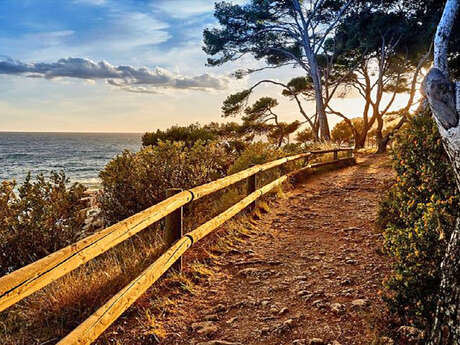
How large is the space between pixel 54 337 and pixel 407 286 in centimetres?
317

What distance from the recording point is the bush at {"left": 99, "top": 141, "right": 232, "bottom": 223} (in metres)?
7.75

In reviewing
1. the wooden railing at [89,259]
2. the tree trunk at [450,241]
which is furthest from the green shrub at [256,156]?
the tree trunk at [450,241]

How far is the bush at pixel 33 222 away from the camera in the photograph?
602 centimetres

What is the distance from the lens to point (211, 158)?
973cm

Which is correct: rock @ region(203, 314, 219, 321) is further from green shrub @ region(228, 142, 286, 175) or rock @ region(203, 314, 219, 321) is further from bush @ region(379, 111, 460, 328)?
green shrub @ region(228, 142, 286, 175)

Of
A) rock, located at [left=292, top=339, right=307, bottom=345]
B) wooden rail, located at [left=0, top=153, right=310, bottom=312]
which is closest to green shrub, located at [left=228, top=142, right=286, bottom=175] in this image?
wooden rail, located at [left=0, top=153, right=310, bottom=312]

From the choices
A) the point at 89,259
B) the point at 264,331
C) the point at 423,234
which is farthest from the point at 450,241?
the point at 89,259

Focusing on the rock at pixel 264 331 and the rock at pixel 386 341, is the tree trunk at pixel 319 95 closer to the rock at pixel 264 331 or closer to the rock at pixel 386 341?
the rock at pixel 264 331

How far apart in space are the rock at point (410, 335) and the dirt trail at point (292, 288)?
27 cm

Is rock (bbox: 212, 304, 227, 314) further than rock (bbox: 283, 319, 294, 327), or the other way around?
rock (bbox: 212, 304, 227, 314)

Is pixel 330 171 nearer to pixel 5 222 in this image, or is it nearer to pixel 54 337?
pixel 5 222

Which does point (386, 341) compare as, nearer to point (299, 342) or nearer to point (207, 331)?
point (299, 342)

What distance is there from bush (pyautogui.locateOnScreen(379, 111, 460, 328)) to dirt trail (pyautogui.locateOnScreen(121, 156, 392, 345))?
485 mm


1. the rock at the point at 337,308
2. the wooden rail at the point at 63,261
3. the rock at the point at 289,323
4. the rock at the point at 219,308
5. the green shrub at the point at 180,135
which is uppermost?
the green shrub at the point at 180,135
